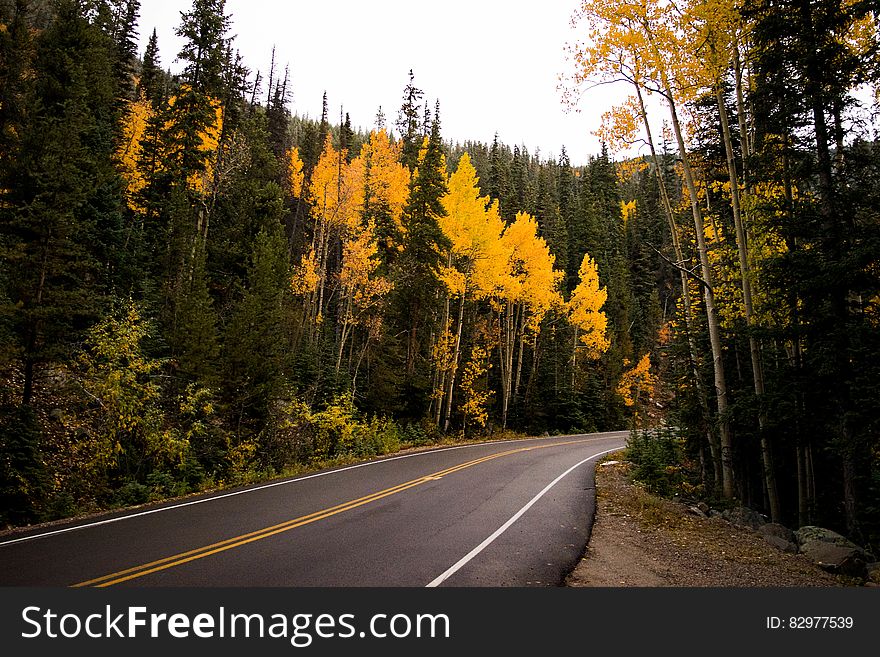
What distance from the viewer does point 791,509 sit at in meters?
13.6

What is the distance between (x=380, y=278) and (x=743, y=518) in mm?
16924

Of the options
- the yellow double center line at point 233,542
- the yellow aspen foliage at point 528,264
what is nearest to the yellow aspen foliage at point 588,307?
the yellow aspen foliage at point 528,264

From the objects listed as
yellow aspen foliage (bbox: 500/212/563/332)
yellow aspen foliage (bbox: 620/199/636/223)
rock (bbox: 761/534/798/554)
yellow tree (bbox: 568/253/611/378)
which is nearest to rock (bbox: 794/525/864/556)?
rock (bbox: 761/534/798/554)

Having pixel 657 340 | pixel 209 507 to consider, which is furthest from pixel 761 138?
pixel 657 340

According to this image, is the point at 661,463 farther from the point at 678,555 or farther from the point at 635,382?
the point at 635,382

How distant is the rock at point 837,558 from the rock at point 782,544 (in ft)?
0.67

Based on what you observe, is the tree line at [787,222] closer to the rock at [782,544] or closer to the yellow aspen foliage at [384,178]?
the rock at [782,544]

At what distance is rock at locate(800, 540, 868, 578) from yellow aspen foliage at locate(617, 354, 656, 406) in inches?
1322

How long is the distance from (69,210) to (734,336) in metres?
18.9

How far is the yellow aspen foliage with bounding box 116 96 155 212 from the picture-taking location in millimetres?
22906

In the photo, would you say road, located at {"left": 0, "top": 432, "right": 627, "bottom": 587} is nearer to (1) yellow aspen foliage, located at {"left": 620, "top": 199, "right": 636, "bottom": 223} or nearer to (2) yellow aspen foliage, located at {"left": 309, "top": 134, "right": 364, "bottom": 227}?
(2) yellow aspen foliage, located at {"left": 309, "top": 134, "right": 364, "bottom": 227}

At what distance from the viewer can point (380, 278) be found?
2202cm

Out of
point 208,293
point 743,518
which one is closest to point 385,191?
point 208,293

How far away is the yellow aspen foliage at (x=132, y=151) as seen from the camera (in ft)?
75.2
